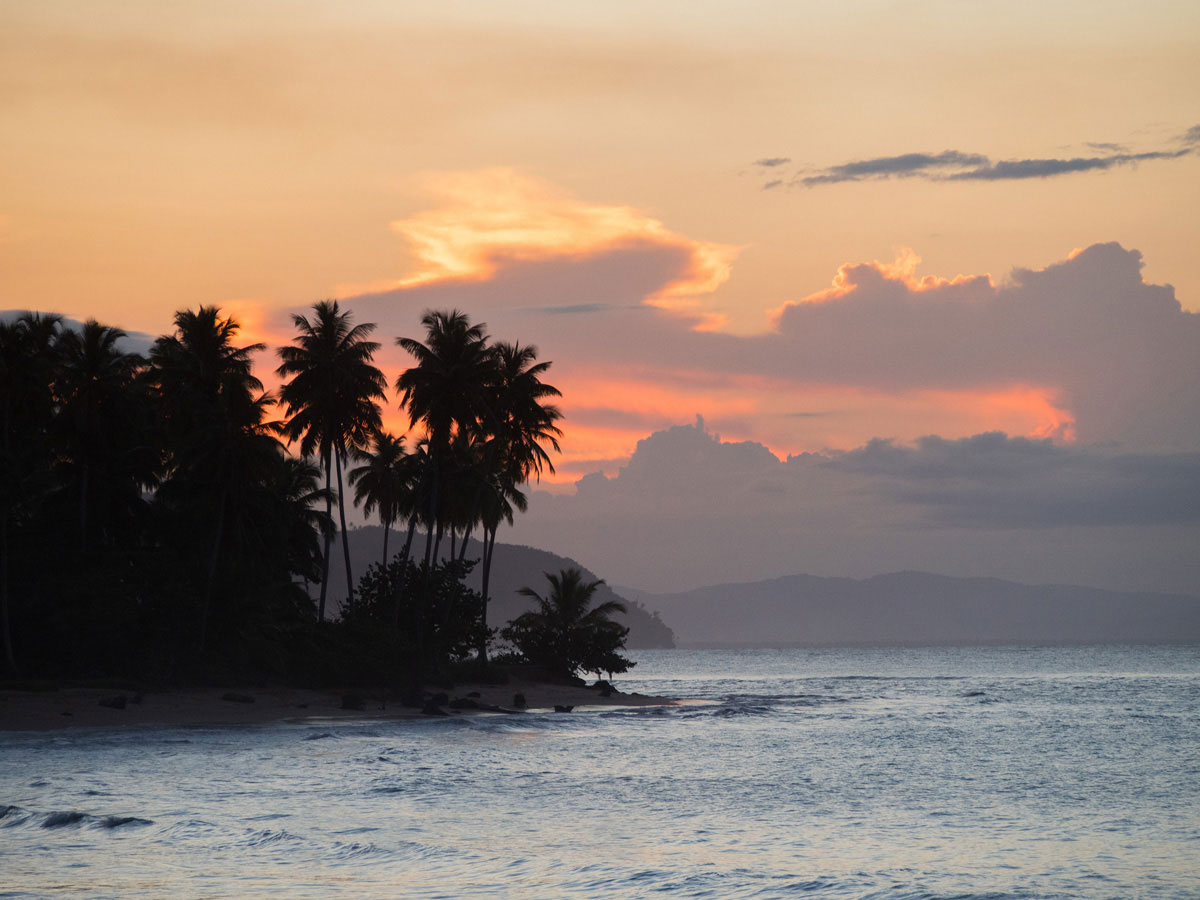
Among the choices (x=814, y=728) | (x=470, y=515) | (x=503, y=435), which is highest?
(x=503, y=435)

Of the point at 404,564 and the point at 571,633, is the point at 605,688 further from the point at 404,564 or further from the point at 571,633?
the point at 404,564

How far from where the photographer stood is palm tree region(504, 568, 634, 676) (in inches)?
2375

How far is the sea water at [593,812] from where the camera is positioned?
15844 mm

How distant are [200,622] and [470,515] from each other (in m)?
13.9

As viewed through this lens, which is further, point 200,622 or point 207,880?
point 200,622

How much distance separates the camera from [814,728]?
142 ft

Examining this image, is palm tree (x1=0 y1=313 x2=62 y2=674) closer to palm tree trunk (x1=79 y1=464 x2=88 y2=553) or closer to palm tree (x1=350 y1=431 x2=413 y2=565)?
palm tree trunk (x1=79 y1=464 x2=88 y2=553)

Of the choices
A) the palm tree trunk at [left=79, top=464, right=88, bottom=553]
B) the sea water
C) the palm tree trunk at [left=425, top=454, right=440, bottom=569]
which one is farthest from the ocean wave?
the palm tree trunk at [left=425, top=454, right=440, bottom=569]

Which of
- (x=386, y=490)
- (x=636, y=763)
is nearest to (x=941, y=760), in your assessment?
(x=636, y=763)

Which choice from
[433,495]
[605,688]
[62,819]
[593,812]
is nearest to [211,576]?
[433,495]

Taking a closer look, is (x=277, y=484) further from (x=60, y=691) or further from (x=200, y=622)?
(x=60, y=691)

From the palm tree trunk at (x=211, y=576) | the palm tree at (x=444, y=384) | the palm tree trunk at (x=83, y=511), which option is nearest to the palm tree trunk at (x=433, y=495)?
the palm tree at (x=444, y=384)

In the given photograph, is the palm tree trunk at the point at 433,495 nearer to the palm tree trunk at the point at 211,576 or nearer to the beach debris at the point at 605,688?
the palm tree trunk at the point at 211,576

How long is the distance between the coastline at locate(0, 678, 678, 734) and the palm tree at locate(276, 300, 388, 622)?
22.5ft
